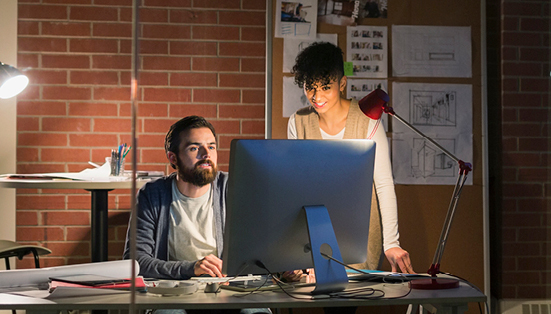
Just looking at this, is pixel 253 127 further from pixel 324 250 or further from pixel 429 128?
pixel 324 250

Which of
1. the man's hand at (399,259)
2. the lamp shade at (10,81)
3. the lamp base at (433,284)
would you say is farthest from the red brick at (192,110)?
the lamp base at (433,284)

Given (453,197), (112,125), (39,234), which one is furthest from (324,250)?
(39,234)

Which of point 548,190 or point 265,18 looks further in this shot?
point 548,190

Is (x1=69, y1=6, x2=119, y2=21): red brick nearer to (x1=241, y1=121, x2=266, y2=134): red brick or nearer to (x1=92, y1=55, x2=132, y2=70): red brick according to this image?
(x1=92, y1=55, x2=132, y2=70): red brick

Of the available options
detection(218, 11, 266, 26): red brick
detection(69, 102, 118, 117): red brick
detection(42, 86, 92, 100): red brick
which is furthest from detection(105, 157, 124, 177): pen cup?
detection(218, 11, 266, 26): red brick

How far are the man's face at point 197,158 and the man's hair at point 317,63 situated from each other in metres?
0.52

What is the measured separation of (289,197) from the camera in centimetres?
128

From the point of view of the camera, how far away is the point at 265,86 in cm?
224

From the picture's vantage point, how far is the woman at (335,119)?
2213mm

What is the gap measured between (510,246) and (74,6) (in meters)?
2.40

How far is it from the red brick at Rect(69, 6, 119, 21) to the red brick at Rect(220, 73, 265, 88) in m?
0.70

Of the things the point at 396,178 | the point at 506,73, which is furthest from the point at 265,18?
the point at 506,73

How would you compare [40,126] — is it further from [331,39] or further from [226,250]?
[226,250]

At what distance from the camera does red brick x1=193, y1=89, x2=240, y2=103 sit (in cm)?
219
